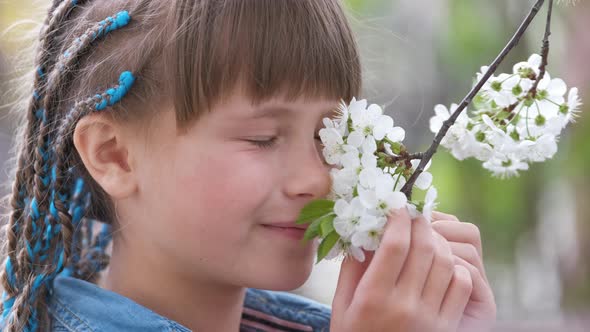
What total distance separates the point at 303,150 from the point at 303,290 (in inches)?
115

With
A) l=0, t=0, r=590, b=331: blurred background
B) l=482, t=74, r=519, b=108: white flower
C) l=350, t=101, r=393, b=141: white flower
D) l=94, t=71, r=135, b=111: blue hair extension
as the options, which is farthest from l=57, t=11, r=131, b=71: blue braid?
l=0, t=0, r=590, b=331: blurred background

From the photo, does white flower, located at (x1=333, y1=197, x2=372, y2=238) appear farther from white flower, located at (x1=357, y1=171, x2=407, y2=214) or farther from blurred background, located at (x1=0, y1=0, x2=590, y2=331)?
blurred background, located at (x1=0, y1=0, x2=590, y2=331)

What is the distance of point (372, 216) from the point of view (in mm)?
1287

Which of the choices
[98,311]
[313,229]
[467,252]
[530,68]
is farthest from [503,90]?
[98,311]

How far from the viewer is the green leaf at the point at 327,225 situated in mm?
1291

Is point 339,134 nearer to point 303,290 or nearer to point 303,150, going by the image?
point 303,150

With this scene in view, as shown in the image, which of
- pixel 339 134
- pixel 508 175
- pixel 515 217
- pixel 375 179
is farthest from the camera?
pixel 515 217

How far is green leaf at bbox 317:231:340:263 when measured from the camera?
1296 millimetres

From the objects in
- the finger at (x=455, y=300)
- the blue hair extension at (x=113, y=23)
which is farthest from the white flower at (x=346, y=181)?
the blue hair extension at (x=113, y=23)

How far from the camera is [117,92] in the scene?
1.50 m

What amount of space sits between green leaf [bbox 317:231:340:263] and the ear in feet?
1.40

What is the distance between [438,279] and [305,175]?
11.6 inches

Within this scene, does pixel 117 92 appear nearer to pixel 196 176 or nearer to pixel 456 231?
pixel 196 176

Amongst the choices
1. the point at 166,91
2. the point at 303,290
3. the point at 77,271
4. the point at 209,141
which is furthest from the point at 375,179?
the point at 303,290
